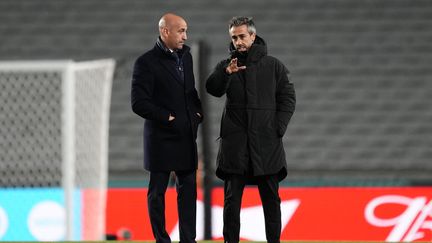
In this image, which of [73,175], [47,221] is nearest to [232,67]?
[73,175]

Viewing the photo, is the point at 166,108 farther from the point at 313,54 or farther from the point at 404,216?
the point at 313,54

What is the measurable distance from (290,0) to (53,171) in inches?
136

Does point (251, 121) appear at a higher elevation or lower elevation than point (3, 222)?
higher

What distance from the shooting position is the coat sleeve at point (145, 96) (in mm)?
4977

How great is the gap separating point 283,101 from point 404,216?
2970mm

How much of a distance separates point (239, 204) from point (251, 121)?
1.39 feet

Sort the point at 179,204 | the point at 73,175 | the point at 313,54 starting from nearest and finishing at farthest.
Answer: the point at 179,204
the point at 73,175
the point at 313,54

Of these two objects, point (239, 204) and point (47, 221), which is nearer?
point (239, 204)

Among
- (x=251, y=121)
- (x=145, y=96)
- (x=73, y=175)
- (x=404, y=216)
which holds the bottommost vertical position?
(x=404, y=216)

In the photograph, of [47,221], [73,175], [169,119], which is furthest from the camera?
[47,221]

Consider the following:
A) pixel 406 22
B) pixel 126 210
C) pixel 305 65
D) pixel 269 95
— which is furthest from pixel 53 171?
pixel 269 95

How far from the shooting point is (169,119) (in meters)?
5.01

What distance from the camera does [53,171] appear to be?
972cm

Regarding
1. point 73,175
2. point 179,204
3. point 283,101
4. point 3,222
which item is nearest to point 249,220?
point 73,175
